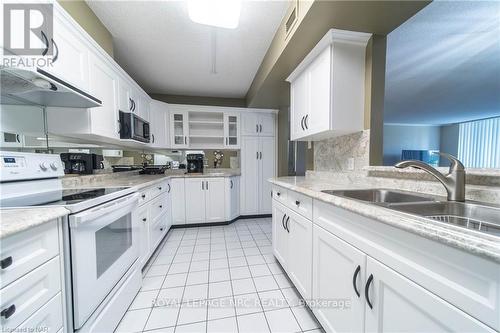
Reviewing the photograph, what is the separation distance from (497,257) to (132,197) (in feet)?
6.16

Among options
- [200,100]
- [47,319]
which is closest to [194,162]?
[200,100]

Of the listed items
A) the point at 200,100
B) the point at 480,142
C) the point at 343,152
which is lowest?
the point at 343,152

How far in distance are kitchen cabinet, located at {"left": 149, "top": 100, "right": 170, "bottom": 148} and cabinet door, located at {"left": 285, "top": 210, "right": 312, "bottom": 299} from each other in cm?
268

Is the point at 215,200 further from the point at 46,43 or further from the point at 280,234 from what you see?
the point at 46,43

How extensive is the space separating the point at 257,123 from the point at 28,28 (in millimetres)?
3038

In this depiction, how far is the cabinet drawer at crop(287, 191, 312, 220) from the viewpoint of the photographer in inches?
52.1

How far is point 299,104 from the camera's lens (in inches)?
81.5

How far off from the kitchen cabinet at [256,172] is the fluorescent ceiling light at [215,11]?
2318mm

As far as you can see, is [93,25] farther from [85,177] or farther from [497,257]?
[497,257]

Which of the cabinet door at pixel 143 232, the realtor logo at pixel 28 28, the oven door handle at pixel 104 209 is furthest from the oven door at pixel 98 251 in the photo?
the realtor logo at pixel 28 28

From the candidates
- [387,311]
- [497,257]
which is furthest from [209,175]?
[497,257]

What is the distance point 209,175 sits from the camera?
330 cm

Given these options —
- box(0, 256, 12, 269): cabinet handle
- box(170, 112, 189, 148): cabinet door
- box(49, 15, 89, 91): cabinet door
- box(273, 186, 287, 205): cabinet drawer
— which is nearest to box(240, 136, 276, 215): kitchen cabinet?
box(170, 112, 189, 148): cabinet door

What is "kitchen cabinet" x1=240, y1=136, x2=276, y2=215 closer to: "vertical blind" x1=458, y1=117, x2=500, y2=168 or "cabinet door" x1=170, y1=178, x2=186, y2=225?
"cabinet door" x1=170, y1=178, x2=186, y2=225
